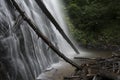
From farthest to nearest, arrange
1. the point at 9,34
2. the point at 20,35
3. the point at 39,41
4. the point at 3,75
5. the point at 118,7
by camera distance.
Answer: the point at 118,7 → the point at 39,41 → the point at 20,35 → the point at 9,34 → the point at 3,75

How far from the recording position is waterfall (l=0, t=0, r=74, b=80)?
9273 mm

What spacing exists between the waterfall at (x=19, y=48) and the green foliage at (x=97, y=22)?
11.7 feet

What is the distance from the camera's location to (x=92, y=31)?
1661 cm

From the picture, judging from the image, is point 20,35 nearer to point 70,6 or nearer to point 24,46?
point 24,46

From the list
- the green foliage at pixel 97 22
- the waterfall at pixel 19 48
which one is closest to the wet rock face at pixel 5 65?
the waterfall at pixel 19 48

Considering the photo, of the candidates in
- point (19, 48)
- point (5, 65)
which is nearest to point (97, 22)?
point (19, 48)

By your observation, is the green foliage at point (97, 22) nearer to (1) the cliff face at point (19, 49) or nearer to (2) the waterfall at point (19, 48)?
(2) the waterfall at point (19, 48)

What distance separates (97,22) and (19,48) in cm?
706

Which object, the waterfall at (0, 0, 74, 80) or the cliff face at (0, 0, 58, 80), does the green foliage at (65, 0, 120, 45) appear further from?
the cliff face at (0, 0, 58, 80)

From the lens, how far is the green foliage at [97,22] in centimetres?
1605

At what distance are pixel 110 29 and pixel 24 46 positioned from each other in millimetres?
6914

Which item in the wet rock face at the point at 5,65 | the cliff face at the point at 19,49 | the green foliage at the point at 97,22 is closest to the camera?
the wet rock face at the point at 5,65

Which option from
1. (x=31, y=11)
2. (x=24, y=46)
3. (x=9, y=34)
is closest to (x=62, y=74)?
(x=24, y=46)

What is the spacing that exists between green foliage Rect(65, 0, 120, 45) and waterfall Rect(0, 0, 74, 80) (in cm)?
356
